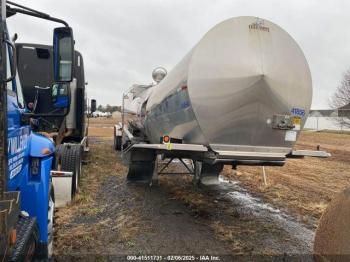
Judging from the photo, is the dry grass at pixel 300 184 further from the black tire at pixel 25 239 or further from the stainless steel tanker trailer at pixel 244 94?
the black tire at pixel 25 239

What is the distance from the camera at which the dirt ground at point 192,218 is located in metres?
4.50

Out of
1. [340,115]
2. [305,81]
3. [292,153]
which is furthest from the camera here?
[340,115]

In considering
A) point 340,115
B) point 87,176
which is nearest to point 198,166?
point 87,176

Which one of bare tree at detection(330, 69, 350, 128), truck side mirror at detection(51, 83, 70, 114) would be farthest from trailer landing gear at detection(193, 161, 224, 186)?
bare tree at detection(330, 69, 350, 128)

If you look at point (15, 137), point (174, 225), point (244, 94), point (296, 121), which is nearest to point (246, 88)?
point (244, 94)

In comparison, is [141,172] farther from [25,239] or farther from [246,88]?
[25,239]

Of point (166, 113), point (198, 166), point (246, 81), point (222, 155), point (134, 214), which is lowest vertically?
point (134, 214)

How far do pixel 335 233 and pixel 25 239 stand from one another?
2129 mm

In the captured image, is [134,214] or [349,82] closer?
[134,214]

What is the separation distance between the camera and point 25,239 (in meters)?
2.28

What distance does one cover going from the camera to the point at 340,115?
136 feet

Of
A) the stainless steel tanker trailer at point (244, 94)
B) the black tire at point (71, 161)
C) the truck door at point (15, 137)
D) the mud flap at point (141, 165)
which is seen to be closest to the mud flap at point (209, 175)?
the mud flap at point (141, 165)

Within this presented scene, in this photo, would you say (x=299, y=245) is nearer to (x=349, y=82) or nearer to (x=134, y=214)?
(x=134, y=214)

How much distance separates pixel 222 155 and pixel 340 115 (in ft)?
134
